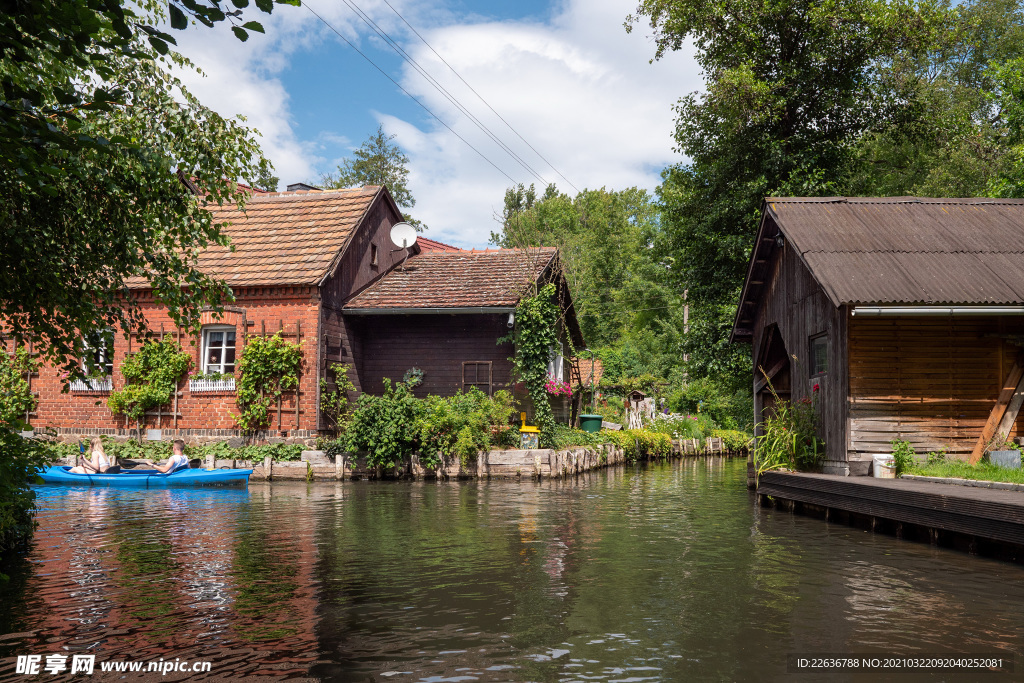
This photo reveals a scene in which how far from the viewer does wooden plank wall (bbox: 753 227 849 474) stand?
1506 cm

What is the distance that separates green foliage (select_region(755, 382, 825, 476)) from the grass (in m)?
2.45

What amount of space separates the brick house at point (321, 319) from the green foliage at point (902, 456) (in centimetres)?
1257

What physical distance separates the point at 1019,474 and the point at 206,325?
21.7m

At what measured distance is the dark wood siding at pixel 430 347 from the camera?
1017 inches

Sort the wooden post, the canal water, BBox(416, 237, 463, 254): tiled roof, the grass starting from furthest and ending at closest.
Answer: BBox(416, 237, 463, 254): tiled roof → the wooden post → the grass → the canal water

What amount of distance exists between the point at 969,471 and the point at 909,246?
482 cm

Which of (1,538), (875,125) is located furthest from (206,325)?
(875,125)

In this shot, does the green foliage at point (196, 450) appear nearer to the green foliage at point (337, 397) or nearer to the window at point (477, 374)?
the green foliage at point (337, 397)

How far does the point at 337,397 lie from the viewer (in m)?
25.0

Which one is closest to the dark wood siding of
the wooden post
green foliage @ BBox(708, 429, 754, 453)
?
the wooden post

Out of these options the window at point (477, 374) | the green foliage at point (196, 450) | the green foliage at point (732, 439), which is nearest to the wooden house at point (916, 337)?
the window at point (477, 374)

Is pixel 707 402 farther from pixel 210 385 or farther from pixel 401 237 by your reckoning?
pixel 210 385

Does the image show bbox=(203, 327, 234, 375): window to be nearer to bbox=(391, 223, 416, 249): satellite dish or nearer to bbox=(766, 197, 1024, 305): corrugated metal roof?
bbox=(391, 223, 416, 249): satellite dish

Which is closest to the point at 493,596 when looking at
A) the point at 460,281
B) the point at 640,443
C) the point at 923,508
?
the point at 923,508
